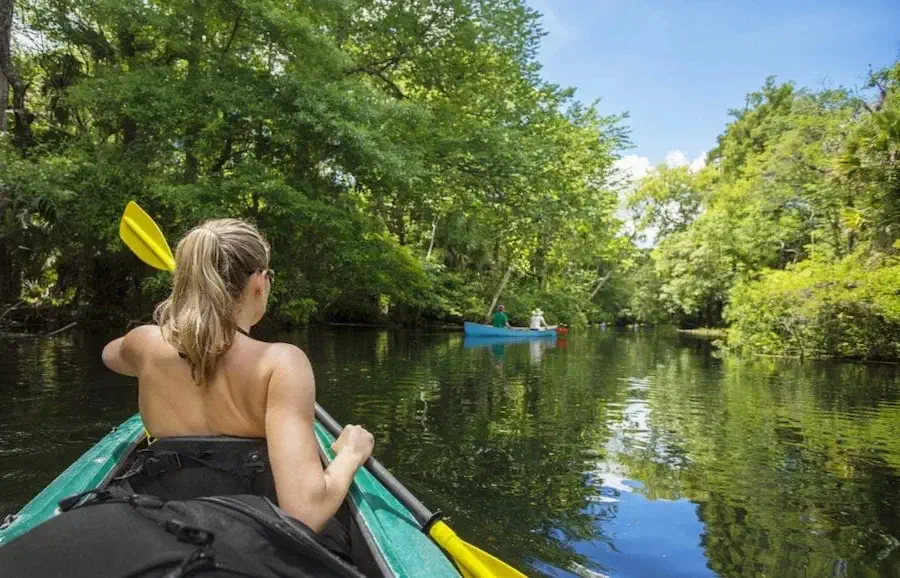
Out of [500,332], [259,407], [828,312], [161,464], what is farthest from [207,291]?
[500,332]

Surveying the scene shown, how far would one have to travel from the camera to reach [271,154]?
13.3 metres

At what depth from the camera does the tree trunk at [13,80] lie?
10.9 m

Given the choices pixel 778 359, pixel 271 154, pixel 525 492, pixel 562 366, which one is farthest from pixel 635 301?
pixel 525 492

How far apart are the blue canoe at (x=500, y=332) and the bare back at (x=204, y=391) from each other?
→ 19736mm

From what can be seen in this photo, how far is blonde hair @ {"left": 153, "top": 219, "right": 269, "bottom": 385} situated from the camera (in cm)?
162

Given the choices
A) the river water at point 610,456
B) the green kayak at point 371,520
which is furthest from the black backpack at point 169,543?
the river water at point 610,456

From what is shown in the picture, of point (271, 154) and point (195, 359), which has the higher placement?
point (271, 154)

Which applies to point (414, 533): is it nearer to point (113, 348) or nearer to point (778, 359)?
point (113, 348)

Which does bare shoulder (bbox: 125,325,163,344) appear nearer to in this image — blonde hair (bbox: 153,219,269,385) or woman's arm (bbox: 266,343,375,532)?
blonde hair (bbox: 153,219,269,385)

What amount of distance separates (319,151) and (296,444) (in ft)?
40.3

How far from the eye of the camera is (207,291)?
165 centimetres

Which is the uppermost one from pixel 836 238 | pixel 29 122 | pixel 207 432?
pixel 29 122

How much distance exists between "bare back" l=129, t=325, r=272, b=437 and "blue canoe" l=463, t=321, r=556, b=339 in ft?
64.8

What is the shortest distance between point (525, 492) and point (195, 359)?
142 inches
